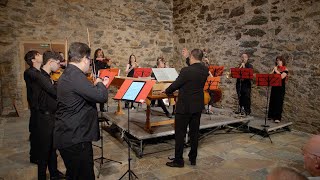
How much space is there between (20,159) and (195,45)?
22.6 ft

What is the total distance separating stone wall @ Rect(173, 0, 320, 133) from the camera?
19.1ft

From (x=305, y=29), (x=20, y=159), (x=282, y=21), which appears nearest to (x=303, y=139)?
(x=305, y=29)

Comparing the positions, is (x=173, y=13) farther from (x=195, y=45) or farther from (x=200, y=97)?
(x=200, y=97)

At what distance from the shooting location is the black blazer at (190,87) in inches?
145

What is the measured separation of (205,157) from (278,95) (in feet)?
9.76

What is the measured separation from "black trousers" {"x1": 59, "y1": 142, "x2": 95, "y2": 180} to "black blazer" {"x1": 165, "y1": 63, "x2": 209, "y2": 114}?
181 cm

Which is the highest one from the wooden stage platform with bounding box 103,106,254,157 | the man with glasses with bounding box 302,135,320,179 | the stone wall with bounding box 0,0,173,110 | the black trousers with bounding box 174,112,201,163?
the stone wall with bounding box 0,0,173,110

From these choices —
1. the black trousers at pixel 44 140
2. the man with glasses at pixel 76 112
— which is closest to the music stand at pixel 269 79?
the man with glasses at pixel 76 112

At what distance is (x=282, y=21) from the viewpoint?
6.34m

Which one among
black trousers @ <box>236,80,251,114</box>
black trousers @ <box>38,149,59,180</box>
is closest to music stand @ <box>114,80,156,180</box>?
black trousers @ <box>38,149,59,180</box>

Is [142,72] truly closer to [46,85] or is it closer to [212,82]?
[212,82]

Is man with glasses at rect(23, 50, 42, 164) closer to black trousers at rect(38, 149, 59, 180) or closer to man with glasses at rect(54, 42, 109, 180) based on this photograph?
black trousers at rect(38, 149, 59, 180)

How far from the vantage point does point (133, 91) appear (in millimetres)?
3285

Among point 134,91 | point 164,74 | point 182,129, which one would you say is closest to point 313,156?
point 134,91
